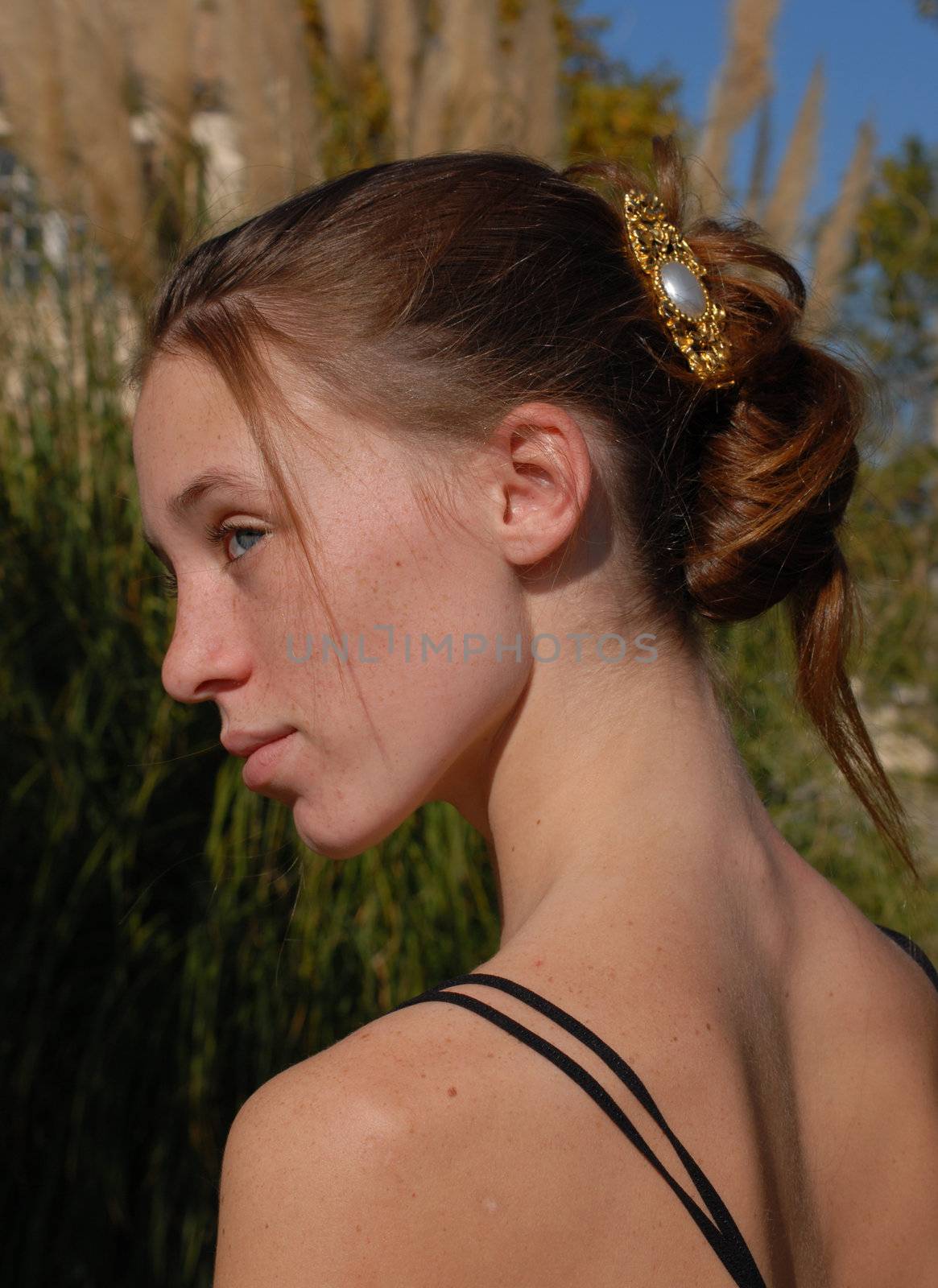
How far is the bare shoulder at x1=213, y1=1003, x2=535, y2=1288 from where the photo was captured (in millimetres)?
699

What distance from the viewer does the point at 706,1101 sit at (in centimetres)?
80

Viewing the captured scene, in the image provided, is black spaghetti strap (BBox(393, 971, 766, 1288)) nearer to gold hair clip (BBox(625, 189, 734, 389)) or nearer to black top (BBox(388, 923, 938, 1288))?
black top (BBox(388, 923, 938, 1288))

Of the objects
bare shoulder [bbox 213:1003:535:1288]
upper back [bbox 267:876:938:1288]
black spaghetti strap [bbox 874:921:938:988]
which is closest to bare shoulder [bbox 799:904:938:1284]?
upper back [bbox 267:876:938:1288]

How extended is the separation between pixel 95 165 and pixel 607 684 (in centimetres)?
223

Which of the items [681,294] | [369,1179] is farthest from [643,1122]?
[681,294]

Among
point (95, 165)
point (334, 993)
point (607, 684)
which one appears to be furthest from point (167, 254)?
point (607, 684)

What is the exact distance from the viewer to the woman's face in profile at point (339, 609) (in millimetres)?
991

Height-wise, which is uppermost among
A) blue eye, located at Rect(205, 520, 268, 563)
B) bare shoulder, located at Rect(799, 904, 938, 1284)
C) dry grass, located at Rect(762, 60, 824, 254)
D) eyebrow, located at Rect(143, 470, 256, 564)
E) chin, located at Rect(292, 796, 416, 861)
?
dry grass, located at Rect(762, 60, 824, 254)

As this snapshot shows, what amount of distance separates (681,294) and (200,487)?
1.69ft

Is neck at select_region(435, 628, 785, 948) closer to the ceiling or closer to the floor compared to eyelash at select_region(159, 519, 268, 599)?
closer to the floor

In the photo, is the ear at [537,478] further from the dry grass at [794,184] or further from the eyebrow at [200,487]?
the dry grass at [794,184]

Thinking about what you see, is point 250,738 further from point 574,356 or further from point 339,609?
point 574,356

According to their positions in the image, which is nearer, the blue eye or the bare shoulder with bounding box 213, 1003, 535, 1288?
the bare shoulder with bounding box 213, 1003, 535, 1288

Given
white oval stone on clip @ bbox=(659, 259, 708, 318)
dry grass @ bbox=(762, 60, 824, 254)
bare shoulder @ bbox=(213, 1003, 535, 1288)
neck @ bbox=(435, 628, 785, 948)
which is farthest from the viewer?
dry grass @ bbox=(762, 60, 824, 254)
